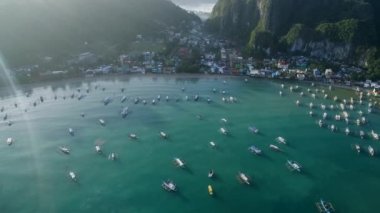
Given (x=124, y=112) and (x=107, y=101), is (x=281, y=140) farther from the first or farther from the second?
(x=107, y=101)

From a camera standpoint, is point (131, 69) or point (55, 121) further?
point (131, 69)

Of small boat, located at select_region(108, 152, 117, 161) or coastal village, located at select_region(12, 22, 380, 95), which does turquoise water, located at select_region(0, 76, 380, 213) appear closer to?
small boat, located at select_region(108, 152, 117, 161)

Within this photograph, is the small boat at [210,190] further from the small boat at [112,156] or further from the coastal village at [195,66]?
the coastal village at [195,66]

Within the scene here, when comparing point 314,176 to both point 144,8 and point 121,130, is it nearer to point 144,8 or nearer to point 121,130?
point 121,130

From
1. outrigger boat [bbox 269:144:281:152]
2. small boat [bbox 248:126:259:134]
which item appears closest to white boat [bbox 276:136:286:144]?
outrigger boat [bbox 269:144:281:152]

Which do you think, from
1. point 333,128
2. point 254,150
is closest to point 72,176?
point 254,150

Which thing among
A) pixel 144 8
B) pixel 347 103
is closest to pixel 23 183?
pixel 347 103

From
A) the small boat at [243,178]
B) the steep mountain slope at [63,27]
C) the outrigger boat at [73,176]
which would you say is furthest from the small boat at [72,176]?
the steep mountain slope at [63,27]
